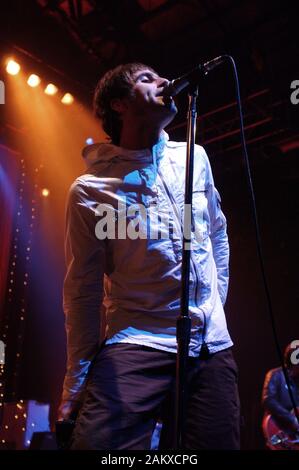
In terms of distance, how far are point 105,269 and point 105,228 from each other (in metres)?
0.18

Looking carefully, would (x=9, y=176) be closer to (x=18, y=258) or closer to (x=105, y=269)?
(x=18, y=258)

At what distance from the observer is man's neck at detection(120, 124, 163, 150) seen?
2.34 metres

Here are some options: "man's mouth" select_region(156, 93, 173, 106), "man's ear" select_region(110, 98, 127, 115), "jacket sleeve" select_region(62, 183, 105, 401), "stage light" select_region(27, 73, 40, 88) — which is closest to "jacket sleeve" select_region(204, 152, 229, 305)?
"man's mouth" select_region(156, 93, 173, 106)

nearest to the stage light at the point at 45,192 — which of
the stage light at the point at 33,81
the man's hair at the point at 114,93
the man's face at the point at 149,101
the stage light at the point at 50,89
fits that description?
the stage light at the point at 50,89

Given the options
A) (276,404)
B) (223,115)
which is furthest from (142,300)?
(223,115)

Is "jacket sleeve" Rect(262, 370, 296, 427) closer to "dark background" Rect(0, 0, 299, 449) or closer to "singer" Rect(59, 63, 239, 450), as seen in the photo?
"dark background" Rect(0, 0, 299, 449)

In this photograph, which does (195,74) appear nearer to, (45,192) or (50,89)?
(50,89)

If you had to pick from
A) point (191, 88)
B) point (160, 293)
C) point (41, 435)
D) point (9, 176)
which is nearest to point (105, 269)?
point (160, 293)

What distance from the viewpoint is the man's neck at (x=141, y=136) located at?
7.68 feet

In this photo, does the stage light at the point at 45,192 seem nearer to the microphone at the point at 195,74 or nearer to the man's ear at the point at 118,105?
the man's ear at the point at 118,105

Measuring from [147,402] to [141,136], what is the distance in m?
1.24

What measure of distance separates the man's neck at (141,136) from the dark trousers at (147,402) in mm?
1000

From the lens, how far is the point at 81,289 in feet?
6.65

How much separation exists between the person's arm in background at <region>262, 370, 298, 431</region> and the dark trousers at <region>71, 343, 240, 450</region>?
4198 millimetres
